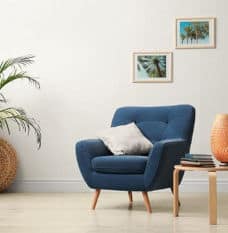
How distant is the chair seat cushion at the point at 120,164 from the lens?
5.11 metres

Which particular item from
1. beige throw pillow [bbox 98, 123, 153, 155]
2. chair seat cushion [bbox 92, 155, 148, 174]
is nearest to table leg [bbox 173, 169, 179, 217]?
chair seat cushion [bbox 92, 155, 148, 174]

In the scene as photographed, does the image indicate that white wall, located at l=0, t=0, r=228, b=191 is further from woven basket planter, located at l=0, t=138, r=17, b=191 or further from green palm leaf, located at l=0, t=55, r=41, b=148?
woven basket planter, located at l=0, t=138, r=17, b=191

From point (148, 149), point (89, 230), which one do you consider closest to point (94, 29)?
point (148, 149)

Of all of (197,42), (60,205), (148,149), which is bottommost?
(60,205)

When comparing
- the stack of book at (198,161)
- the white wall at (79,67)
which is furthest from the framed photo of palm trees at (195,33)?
the stack of book at (198,161)

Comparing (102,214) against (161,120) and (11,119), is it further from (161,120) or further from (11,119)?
(11,119)

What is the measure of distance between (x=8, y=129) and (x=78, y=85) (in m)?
0.89

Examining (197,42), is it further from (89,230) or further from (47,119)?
(89,230)

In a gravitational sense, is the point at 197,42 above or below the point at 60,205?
above

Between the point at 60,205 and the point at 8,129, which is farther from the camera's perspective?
the point at 8,129

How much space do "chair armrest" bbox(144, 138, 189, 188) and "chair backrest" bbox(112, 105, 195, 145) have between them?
0.31 m

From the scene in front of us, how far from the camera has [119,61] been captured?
271 inches

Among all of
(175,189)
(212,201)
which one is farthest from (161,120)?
(212,201)

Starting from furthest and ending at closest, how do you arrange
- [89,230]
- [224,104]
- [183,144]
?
[224,104] → [183,144] → [89,230]
